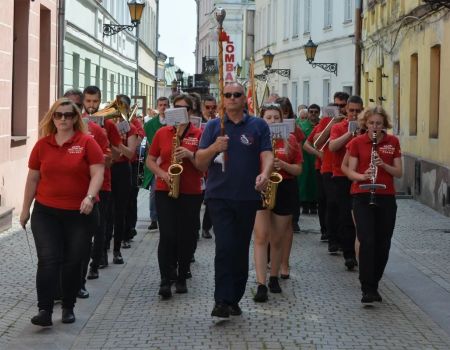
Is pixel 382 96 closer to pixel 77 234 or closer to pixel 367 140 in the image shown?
pixel 367 140

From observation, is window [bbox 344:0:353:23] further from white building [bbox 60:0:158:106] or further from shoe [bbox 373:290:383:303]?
shoe [bbox 373:290:383:303]

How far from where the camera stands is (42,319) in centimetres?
790

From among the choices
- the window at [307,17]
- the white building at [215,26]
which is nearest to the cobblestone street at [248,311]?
the window at [307,17]

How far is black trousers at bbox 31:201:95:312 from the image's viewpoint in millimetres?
7898

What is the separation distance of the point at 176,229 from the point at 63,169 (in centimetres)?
199

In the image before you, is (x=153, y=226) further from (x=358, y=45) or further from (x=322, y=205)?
(x=358, y=45)

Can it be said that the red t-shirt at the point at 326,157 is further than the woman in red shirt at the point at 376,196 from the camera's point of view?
Yes

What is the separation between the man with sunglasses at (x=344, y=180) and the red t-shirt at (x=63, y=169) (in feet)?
12.5

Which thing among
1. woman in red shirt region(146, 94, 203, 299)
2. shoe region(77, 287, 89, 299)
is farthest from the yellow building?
shoe region(77, 287, 89, 299)

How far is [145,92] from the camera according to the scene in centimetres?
4838

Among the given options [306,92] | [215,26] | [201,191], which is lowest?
[201,191]

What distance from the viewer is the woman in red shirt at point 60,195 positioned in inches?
311

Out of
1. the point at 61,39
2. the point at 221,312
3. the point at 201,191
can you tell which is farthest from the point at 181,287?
the point at 61,39

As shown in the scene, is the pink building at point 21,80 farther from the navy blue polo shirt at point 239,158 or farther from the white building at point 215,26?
the white building at point 215,26
